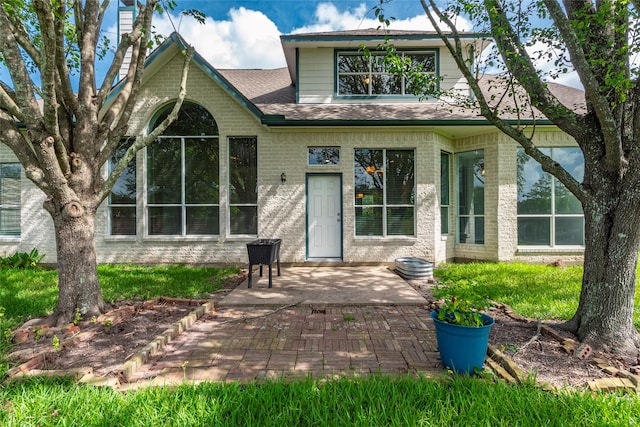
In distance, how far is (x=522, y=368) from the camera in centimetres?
303

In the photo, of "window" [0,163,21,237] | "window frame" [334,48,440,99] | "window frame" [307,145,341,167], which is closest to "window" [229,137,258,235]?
"window frame" [307,145,341,167]

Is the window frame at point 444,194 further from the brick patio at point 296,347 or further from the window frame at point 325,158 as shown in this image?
the brick patio at point 296,347

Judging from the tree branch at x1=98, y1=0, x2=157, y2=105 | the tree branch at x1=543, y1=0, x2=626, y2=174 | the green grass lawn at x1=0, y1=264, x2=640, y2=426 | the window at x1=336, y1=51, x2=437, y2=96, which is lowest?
the green grass lawn at x1=0, y1=264, x2=640, y2=426

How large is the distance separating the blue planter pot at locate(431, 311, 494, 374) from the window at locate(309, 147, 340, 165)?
19.8ft

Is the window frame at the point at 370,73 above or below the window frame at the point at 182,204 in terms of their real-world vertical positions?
above

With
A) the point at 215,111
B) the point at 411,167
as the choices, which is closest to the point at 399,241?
the point at 411,167

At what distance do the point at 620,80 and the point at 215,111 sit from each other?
7.92 meters

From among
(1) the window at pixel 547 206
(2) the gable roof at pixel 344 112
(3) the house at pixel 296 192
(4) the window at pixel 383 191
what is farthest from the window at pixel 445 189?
(1) the window at pixel 547 206

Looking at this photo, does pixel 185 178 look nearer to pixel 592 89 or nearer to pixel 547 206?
pixel 592 89

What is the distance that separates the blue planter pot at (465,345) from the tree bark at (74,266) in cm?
450

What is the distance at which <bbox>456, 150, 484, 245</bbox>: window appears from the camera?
8930 millimetres

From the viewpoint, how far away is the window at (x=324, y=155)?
8422 millimetres

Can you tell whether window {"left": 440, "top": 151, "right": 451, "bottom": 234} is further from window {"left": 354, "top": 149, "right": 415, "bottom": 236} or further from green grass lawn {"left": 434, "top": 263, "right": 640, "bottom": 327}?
green grass lawn {"left": 434, "top": 263, "right": 640, "bottom": 327}

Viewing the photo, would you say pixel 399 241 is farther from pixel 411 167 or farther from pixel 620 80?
pixel 620 80
